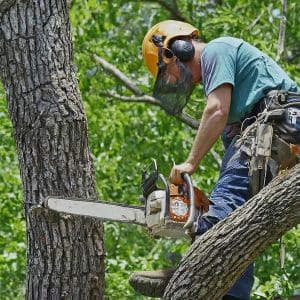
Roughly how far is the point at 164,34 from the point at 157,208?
102 centimetres

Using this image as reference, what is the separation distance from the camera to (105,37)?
39.3 feet

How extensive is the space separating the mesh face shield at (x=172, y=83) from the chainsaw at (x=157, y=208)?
0.60 m

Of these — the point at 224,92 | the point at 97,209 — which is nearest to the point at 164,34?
the point at 224,92

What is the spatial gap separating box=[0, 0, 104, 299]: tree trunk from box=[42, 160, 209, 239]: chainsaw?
3.4 inches

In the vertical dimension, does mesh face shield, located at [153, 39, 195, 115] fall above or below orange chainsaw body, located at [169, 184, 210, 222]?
above

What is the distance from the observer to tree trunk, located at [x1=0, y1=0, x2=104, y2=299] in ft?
16.3

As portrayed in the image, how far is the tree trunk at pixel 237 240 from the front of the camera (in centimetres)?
441

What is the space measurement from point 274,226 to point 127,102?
7052mm

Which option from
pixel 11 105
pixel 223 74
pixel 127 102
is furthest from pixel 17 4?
pixel 127 102

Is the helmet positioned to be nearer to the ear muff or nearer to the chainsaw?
the ear muff

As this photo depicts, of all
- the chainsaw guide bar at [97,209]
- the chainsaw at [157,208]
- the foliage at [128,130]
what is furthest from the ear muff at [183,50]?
the foliage at [128,130]

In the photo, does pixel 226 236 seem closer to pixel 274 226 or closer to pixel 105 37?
pixel 274 226

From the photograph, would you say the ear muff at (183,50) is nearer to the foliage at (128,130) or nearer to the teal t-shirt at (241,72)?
the teal t-shirt at (241,72)

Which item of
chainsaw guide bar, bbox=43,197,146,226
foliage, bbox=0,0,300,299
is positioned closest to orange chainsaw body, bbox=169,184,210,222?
chainsaw guide bar, bbox=43,197,146,226
